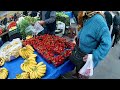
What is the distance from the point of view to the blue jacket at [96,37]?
2.13 metres

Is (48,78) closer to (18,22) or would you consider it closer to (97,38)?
(97,38)

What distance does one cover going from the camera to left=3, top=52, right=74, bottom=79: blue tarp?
241 centimetres

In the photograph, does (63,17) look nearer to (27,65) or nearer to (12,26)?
(12,26)

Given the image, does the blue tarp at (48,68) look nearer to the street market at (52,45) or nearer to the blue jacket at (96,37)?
the street market at (52,45)

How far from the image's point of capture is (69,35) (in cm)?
315

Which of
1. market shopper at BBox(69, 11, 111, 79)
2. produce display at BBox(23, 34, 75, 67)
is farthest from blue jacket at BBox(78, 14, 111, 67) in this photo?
produce display at BBox(23, 34, 75, 67)

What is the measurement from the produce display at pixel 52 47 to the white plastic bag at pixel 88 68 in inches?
10.0

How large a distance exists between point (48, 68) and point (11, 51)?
1.72ft

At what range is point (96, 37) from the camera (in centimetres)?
221

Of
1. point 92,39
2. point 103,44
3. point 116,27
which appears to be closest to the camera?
point 103,44

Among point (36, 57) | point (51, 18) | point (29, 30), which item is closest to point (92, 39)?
point (36, 57)

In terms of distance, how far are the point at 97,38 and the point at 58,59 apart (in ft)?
1.70

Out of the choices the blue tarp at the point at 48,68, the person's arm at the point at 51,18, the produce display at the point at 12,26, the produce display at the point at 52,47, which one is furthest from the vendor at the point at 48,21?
the blue tarp at the point at 48,68
